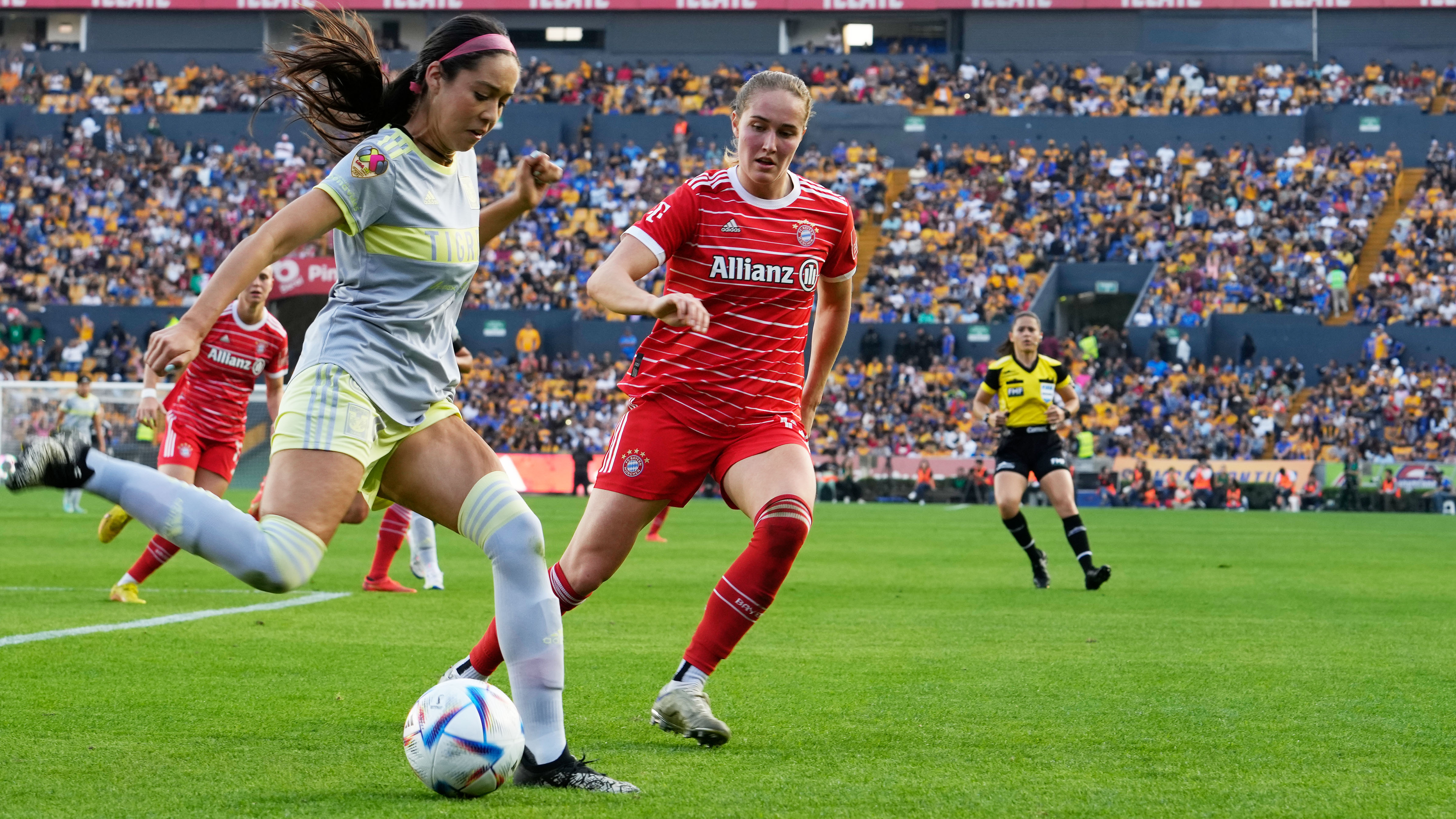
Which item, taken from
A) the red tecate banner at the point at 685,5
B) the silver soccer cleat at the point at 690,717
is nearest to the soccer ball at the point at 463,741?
the silver soccer cleat at the point at 690,717

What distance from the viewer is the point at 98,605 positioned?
9672 mm

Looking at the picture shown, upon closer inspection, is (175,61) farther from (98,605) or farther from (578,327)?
(98,605)

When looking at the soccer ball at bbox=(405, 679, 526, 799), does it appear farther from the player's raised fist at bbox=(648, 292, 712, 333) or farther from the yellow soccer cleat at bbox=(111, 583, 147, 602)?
the yellow soccer cleat at bbox=(111, 583, 147, 602)

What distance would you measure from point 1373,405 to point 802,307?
33532 millimetres

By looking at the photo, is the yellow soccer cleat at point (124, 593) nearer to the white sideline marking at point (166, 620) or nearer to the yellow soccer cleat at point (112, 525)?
the yellow soccer cleat at point (112, 525)

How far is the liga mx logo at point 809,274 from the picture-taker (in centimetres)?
568

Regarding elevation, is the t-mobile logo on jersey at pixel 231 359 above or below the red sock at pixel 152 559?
above

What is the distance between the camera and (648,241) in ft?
17.9

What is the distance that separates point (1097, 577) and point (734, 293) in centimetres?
744

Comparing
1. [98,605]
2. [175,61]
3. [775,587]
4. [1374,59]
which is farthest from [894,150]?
[775,587]

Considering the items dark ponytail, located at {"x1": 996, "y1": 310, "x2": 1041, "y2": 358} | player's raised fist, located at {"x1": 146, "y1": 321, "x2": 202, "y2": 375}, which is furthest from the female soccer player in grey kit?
dark ponytail, located at {"x1": 996, "y1": 310, "x2": 1041, "y2": 358}

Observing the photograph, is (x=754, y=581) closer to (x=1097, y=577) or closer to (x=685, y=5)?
(x=1097, y=577)

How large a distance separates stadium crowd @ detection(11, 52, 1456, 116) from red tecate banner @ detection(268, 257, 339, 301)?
31.0 ft

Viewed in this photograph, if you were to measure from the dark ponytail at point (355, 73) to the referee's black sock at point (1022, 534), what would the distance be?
8759 mm
